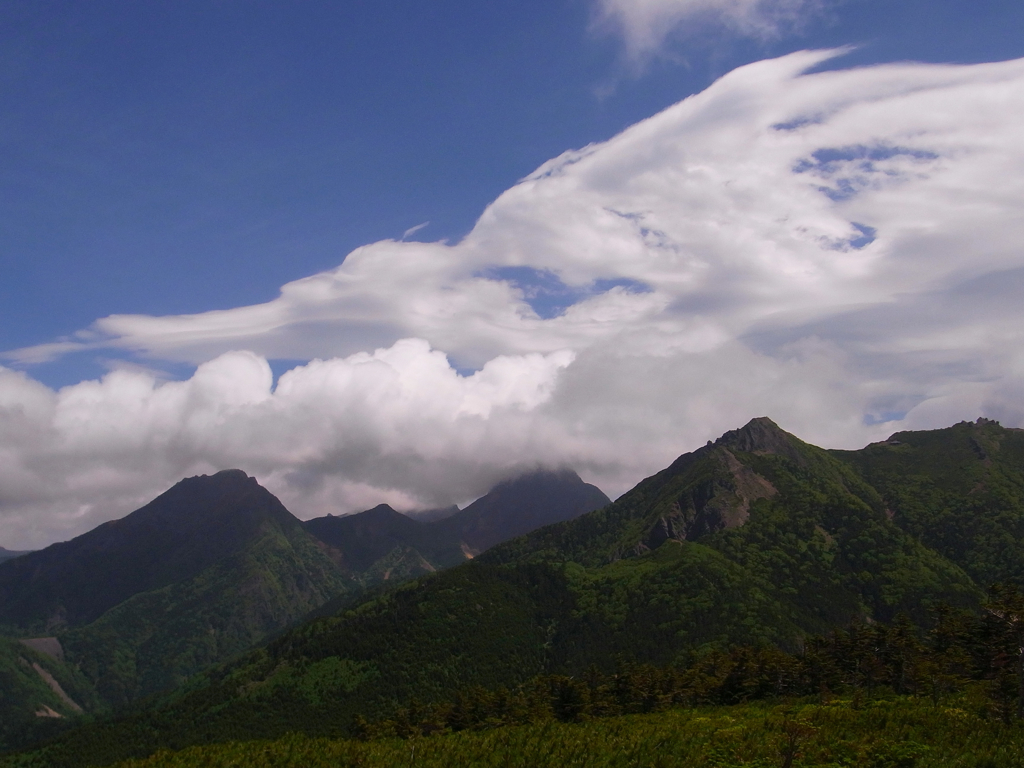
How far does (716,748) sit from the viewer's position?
2485 inches

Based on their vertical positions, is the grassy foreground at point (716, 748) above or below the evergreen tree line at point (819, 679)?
above

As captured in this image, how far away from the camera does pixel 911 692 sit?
9956cm

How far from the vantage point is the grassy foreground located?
5603 centimetres

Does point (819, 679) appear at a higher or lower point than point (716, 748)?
lower

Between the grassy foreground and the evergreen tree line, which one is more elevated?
the grassy foreground

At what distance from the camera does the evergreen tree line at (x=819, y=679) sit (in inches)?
3553

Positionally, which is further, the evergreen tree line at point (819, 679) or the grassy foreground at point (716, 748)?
the evergreen tree line at point (819, 679)

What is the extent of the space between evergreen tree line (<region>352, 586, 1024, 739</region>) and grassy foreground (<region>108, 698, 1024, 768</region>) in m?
12.2

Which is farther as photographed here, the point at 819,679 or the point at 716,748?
the point at 819,679

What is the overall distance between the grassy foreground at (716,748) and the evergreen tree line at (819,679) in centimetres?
1224

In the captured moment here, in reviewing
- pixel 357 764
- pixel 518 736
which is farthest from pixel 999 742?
pixel 357 764

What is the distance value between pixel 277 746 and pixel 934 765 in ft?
201

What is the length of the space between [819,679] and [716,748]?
72.9 meters

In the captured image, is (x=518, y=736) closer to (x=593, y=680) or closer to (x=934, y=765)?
(x=934, y=765)
